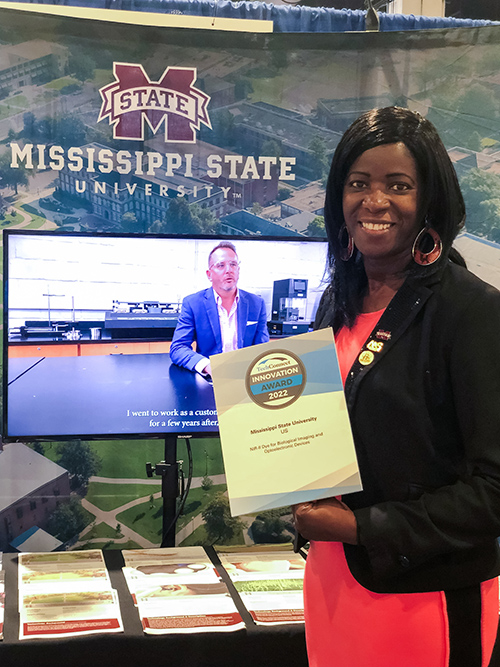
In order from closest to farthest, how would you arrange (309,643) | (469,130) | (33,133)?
(309,643)
(33,133)
(469,130)

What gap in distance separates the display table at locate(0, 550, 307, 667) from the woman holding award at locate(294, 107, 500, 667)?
94 cm

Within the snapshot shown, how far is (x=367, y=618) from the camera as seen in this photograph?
106 cm

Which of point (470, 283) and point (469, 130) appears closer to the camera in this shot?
point (470, 283)

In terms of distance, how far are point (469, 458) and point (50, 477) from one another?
7.07 ft

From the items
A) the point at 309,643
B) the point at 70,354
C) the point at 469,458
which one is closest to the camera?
the point at 469,458

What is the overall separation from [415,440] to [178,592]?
144 cm

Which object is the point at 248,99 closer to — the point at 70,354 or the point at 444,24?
the point at 444,24

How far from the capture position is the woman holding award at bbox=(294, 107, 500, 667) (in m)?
0.98

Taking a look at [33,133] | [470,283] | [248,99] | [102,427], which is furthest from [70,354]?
[470,283]

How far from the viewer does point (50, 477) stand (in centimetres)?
276

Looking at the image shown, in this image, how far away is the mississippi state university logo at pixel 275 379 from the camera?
1047 mm

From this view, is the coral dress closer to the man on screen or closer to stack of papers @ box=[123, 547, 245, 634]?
stack of papers @ box=[123, 547, 245, 634]

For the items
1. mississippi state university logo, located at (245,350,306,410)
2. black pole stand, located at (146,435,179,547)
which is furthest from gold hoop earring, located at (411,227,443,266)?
black pole stand, located at (146,435,179,547)

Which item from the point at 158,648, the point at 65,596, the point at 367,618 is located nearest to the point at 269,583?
the point at 158,648
